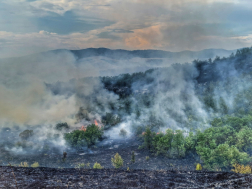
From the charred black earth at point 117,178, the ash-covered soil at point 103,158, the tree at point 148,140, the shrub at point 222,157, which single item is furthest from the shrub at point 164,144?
the charred black earth at point 117,178

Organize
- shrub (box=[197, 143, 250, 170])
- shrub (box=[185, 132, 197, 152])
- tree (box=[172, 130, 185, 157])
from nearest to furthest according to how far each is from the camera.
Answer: shrub (box=[197, 143, 250, 170]) < tree (box=[172, 130, 185, 157]) < shrub (box=[185, 132, 197, 152])

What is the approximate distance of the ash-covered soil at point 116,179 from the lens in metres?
14.3

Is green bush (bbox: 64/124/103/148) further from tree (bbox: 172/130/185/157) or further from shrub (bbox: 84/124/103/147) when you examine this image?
tree (bbox: 172/130/185/157)

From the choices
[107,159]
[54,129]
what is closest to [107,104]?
[54,129]

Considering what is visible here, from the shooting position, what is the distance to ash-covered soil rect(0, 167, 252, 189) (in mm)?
14312

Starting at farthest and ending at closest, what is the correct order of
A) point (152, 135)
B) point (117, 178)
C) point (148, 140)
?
point (152, 135) → point (148, 140) → point (117, 178)

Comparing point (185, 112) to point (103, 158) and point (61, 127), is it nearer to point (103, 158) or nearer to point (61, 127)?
point (103, 158)

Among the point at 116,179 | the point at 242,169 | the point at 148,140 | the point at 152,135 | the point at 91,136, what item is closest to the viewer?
the point at 116,179

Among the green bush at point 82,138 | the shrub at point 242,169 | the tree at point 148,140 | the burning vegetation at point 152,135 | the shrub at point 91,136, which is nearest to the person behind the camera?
the shrub at point 242,169

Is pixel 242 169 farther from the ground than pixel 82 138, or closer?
closer

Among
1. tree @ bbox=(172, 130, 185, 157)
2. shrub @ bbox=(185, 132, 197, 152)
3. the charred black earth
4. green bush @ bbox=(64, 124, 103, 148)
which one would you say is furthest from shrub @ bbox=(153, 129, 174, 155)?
the charred black earth

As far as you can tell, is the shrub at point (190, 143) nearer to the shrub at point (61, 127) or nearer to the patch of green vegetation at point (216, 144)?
the patch of green vegetation at point (216, 144)

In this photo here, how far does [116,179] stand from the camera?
15.6m

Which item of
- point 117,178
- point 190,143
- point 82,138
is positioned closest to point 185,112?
point 190,143
